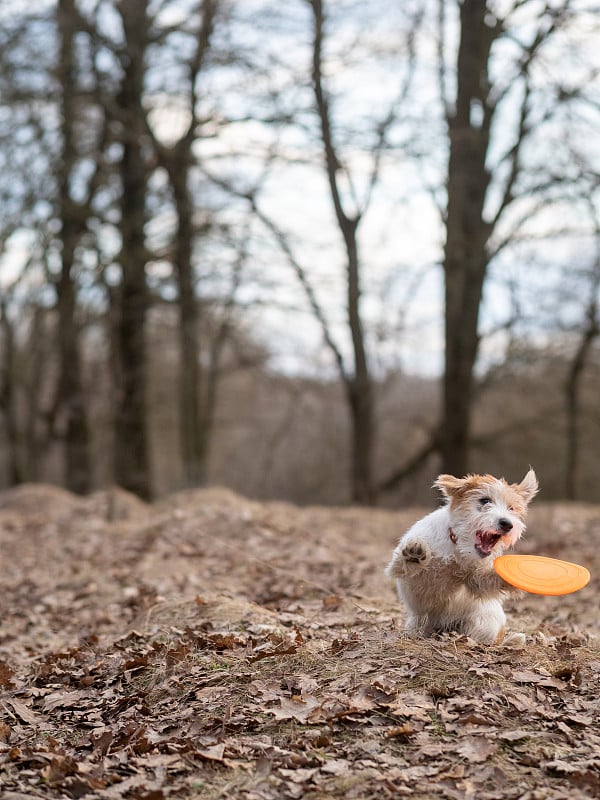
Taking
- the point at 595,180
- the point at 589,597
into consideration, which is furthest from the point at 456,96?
the point at 589,597

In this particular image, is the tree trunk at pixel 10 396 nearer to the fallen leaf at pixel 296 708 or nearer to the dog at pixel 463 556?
the dog at pixel 463 556

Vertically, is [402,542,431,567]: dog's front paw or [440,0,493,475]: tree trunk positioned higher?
[440,0,493,475]: tree trunk

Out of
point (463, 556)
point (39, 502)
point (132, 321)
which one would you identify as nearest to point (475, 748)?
point (463, 556)

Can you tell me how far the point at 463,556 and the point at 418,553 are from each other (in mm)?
269

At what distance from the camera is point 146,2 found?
1862 cm

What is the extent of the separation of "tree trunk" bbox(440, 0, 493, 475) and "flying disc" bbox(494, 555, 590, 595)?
1050cm

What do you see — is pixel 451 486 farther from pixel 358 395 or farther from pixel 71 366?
pixel 71 366

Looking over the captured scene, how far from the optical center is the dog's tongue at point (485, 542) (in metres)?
5.38

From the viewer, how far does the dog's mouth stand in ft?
17.6

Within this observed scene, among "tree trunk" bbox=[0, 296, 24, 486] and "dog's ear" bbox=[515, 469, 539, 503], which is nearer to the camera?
"dog's ear" bbox=[515, 469, 539, 503]

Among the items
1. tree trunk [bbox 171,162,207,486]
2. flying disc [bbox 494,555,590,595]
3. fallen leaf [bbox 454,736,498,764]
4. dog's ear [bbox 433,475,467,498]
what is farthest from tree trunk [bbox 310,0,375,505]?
fallen leaf [bbox 454,736,498,764]

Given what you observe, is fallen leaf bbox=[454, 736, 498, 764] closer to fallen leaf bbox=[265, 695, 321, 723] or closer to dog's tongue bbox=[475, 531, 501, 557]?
A: fallen leaf bbox=[265, 695, 321, 723]

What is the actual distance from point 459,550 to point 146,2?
1649cm

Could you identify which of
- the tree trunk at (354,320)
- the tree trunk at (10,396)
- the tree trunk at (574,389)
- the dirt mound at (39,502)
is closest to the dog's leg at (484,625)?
the dirt mound at (39,502)
